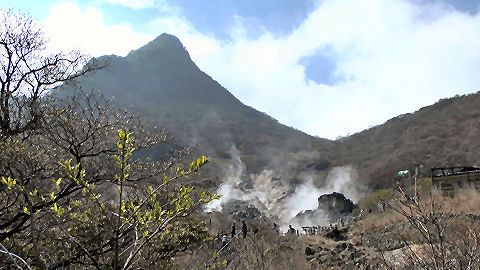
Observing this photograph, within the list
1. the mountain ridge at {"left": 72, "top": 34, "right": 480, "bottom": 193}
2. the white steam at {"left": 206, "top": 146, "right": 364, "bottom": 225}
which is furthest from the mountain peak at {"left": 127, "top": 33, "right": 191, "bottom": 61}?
the white steam at {"left": 206, "top": 146, "right": 364, "bottom": 225}

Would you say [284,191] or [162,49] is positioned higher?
[162,49]

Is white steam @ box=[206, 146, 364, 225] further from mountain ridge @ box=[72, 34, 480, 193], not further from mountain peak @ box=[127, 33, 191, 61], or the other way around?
mountain peak @ box=[127, 33, 191, 61]

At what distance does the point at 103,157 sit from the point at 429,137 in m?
56.4

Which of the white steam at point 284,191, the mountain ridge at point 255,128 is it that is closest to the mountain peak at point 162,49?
the mountain ridge at point 255,128

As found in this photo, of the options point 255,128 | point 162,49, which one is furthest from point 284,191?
point 162,49

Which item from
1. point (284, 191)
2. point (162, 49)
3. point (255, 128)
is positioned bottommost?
point (284, 191)

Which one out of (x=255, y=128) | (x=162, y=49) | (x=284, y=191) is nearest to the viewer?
(x=284, y=191)

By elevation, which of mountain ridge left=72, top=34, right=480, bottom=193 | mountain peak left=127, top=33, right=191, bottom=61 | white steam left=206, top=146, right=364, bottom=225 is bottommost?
white steam left=206, top=146, right=364, bottom=225

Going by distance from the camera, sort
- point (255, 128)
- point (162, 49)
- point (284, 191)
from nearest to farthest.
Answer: point (284, 191) < point (255, 128) < point (162, 49)

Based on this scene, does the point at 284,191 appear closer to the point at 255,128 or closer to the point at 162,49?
the point at 255,128

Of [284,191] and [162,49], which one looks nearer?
[284,191]

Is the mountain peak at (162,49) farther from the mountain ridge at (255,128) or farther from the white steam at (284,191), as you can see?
the white steam at (284,191)

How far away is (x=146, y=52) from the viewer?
123m

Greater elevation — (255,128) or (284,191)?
(255,128)
